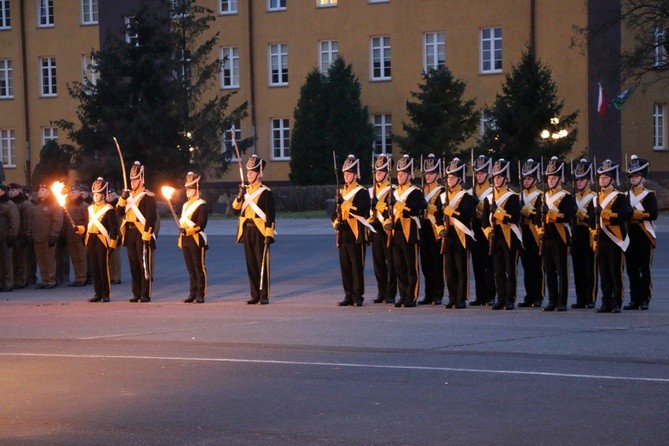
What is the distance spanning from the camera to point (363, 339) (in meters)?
14.1

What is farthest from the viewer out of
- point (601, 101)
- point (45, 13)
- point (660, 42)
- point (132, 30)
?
point (45, 13)

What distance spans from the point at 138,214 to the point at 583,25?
33173 mm

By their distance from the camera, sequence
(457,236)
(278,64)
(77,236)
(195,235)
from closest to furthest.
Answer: (457,236), (195,235), (77,236), (278,64)

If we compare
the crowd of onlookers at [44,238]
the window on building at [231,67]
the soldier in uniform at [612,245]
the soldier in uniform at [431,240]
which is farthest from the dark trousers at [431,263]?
the window on building at [231,67]

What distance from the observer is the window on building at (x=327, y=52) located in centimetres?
5416

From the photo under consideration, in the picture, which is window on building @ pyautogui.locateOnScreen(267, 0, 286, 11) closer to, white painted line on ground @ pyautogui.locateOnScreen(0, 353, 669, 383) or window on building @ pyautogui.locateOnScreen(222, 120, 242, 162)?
window on building @ pyautogui.locateOnScreen(222, 120, 242, 162)

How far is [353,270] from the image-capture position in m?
18.0

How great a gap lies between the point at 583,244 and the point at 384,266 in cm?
288

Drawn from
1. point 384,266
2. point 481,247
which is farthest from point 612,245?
point 384,266

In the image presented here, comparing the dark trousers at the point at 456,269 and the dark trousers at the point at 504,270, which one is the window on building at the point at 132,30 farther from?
the dark trousers at the point at 504,270

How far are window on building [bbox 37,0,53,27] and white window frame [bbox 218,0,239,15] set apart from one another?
352 inches

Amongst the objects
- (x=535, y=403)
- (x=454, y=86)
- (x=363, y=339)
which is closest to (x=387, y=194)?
(x=363, y=339)

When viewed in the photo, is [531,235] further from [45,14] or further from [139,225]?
[45,14]

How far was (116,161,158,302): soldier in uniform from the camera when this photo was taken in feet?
63.1
